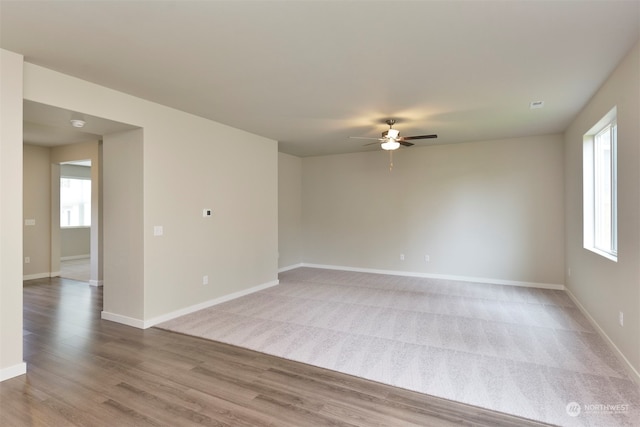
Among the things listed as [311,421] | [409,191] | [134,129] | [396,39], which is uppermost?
[396,39]

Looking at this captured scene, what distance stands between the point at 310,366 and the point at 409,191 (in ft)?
15.8

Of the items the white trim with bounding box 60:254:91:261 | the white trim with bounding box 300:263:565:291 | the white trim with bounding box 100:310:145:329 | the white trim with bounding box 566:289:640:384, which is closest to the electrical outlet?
the white trim with bounding box 566:289:640:384

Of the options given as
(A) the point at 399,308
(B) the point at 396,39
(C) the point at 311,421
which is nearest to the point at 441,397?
(C) the point at 311,421

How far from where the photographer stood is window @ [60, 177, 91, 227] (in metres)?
9.26

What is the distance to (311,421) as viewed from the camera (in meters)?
2.12

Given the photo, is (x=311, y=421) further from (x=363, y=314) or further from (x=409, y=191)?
(x=409, y=191)

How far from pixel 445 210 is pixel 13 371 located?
6.53 metres

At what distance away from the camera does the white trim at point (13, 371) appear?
8.63ft

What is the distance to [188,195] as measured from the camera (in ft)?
14.5

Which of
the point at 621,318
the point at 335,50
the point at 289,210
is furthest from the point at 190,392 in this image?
the point at 289,210

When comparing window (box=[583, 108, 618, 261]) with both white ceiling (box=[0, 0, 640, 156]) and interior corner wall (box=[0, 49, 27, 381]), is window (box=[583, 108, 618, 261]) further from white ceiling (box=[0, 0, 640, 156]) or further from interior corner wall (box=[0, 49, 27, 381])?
interior corner wall (box=[0, 49, 27, 381])

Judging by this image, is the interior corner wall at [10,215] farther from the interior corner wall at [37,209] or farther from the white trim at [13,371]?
the interior corner wall at [37,209]

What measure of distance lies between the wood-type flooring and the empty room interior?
21 millimetres

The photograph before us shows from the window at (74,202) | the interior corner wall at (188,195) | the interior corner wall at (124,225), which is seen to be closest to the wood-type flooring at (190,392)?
the interior corner wall at (124,225)
